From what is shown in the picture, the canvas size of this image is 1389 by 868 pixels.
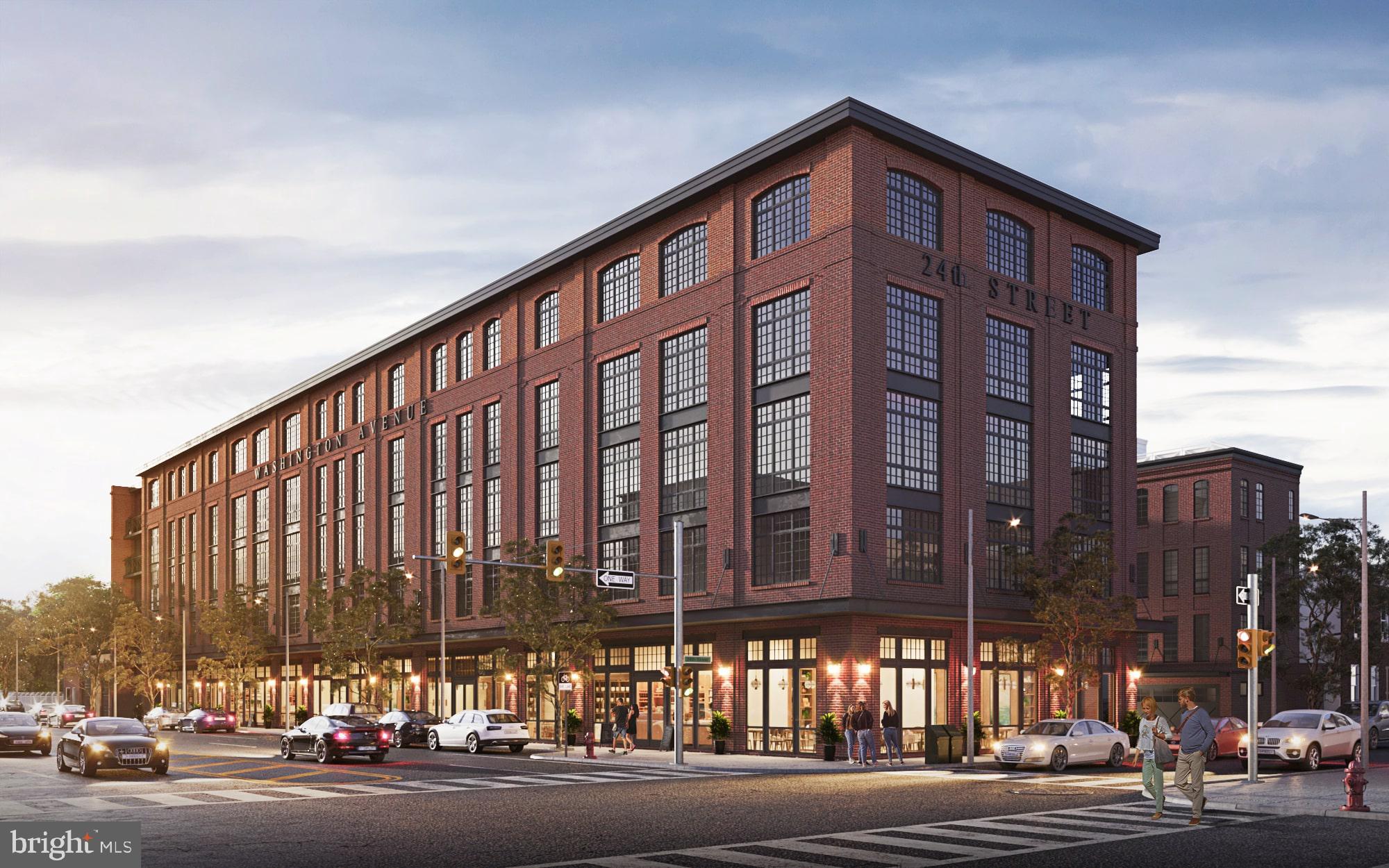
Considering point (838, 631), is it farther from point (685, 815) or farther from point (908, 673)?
point (685, 815)

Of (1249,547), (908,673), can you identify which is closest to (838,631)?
(908,673)

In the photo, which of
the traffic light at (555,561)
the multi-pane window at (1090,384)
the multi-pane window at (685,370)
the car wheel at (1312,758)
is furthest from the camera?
the multi-pane window at (1090,384)

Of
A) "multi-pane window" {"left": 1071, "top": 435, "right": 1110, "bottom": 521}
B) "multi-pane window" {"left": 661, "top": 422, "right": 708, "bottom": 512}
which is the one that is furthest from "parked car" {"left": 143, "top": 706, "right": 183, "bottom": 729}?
"multi-pane window" {"left": 1071, "top": 435, "right": 1110, "bottom": 521}

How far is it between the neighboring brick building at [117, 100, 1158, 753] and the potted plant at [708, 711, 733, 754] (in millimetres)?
668

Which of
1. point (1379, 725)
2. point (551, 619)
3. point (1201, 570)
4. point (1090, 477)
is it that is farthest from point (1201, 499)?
point (551, 619)

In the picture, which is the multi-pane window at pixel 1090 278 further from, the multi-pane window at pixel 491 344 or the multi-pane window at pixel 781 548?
the multi-pane window at pixel 491 344

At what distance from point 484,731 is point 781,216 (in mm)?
21519

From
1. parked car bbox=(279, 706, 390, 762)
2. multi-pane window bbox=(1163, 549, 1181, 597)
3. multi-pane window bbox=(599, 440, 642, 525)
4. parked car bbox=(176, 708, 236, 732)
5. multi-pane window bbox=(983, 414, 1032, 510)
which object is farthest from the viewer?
multi-pane window bbox=(1163, 549, 1181, 597)

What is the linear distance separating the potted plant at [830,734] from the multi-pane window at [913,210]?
16880mm

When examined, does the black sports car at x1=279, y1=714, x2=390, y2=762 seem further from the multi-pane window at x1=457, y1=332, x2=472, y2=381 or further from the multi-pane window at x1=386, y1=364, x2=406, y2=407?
the multi-pane window at x1=386, y1=364, x2=406, y2=407

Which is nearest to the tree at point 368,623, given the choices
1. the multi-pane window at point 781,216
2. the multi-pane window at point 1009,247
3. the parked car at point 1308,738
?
the multi-pane window at point 781,216

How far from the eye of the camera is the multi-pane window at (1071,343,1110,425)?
5522 centimetres

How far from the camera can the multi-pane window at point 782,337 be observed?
47.9 meters

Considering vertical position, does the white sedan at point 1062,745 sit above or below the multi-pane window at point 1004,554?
below
